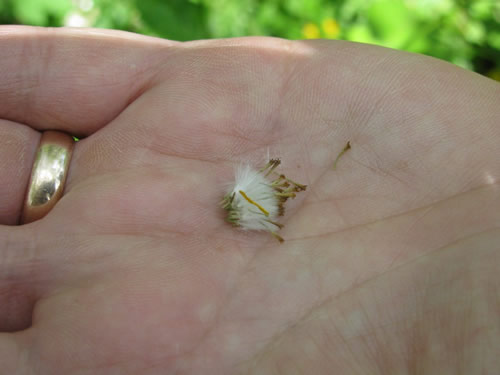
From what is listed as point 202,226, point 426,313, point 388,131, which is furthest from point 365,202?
point 202,226

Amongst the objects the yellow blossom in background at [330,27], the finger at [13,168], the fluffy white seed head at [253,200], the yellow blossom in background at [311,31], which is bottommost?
the finger at [13,168]

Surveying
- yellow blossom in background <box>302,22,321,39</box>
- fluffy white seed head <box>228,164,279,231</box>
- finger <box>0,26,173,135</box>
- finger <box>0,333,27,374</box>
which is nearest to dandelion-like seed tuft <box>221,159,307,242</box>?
fluffy white seed head <box>228,164,279,231</box>

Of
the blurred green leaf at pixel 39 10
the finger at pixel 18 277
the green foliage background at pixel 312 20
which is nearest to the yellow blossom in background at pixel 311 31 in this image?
the green foliage background at pixel 312 20

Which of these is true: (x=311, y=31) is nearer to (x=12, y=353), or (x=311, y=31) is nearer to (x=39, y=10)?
(x=39, y=10)

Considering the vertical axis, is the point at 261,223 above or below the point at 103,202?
above

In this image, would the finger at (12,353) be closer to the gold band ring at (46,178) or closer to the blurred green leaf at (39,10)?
the gold band ring at (46,178)

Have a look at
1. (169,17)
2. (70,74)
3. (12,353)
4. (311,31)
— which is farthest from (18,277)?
(311,31)

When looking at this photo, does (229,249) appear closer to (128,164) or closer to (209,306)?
(209,306)
